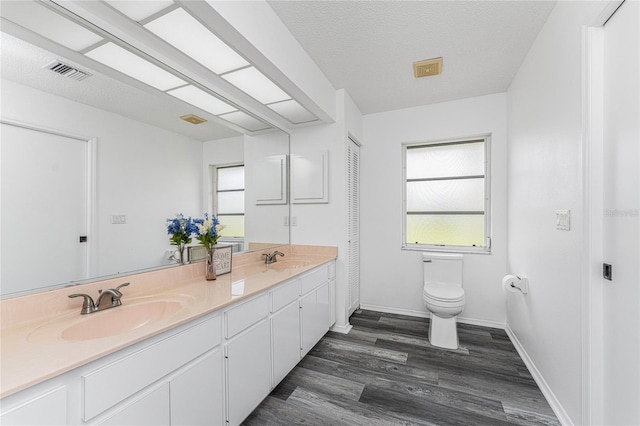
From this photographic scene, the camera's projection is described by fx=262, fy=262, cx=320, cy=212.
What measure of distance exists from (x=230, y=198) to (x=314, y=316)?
4.16ft

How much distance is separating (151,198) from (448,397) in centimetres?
237

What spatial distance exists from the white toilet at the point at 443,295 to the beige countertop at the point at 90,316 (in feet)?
4.97

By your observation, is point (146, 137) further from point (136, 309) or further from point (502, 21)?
point (502, 21)

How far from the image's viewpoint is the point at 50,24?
3.82 ft

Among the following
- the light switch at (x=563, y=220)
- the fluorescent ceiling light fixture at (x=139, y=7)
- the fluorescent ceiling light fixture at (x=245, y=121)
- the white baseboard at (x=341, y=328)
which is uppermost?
the fluorescent ceiling light fixture at (x=139, y=7)

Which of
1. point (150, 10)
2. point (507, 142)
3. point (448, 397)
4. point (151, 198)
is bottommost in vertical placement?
point (448, 397)

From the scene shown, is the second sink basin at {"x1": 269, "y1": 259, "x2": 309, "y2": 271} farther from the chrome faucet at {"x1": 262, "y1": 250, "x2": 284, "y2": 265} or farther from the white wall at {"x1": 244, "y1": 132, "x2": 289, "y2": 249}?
the white wall at {"x1": 244, "y1": 132, "x2": 289, "y2": 249}

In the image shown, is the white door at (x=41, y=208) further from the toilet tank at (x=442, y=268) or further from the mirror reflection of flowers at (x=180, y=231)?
the toilet tank at (x=442, y=268)

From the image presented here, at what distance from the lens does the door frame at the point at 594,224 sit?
131 cm

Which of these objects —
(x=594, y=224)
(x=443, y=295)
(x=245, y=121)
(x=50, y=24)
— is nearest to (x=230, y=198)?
(x=245, y=121)

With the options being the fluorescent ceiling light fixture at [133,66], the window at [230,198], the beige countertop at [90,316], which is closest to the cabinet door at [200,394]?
the beige countertop at [90,316]

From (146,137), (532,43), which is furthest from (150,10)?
(532,43)

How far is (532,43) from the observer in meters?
2.09

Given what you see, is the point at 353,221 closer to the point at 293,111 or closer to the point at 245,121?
the point at 293,111
